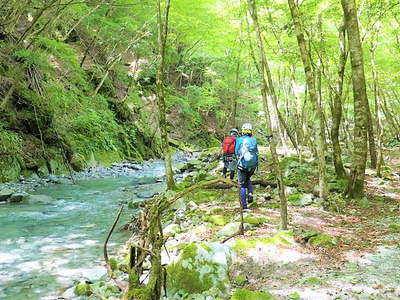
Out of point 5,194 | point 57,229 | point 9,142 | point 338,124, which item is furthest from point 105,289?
point 9,142

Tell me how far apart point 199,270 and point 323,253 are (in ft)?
6.10

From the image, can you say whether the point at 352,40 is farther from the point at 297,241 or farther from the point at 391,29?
the point at 391,29

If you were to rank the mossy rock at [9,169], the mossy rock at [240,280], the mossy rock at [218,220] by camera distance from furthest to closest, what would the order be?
the mossy rock at [9,169] → the mossy rock at [218,220] → the mossy rock at [240,280]

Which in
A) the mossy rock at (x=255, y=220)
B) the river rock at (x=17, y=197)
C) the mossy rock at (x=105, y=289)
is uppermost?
the river rock at (x=17, y=197)

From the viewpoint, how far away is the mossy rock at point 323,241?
546 cm

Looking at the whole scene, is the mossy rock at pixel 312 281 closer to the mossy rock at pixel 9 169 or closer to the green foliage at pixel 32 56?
the mossy rock at pixel 9 169

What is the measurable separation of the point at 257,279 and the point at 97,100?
17810mm

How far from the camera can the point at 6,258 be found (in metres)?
5.91

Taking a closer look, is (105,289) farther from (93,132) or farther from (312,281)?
(93,132)

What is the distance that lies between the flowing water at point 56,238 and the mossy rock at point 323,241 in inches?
119

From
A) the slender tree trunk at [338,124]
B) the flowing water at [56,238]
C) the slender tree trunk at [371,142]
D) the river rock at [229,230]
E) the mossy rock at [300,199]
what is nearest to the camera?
the flowing water at [56,238]

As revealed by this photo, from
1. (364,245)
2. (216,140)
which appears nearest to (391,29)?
(364,245)

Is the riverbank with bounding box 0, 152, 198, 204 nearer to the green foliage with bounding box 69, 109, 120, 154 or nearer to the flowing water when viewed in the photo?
the flowing water

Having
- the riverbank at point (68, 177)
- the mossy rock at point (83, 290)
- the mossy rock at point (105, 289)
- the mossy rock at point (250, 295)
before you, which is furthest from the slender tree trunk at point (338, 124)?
the mossy rock at point (83, 290)
